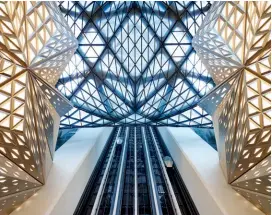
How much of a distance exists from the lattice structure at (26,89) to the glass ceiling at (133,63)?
998 centimetres

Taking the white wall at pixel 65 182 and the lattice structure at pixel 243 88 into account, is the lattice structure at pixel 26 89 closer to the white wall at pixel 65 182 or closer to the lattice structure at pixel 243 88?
the white wall at pixel 65 182

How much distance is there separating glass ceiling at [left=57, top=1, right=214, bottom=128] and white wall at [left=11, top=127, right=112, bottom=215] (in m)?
7.35

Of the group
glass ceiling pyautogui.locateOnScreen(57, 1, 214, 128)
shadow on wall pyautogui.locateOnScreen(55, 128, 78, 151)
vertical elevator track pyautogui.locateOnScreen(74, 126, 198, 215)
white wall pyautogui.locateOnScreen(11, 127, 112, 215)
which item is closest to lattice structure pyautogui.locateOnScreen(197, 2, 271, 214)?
vertical elevator track pyautogui.locateOnScreen(74, 126, 198, 215)

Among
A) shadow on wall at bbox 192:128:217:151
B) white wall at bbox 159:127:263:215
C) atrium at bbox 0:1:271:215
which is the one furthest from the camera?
shadow on wall at bbox 192:128:217:151

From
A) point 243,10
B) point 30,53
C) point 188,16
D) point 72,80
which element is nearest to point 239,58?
point 243,10

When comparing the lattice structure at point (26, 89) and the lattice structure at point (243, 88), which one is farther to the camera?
the lattice structure at point (26, 89)

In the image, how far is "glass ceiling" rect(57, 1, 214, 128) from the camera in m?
30.4

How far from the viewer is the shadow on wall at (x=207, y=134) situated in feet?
109

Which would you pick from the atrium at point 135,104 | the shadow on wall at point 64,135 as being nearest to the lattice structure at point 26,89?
the atrium at point 135,104

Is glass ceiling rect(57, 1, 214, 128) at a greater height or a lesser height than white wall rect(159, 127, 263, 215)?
greater

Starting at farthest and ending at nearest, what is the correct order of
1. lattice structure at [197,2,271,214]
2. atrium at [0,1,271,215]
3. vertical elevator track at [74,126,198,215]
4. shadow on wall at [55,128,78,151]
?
shadow on wall at [55,128,78,151] < vertical elevator track at [74,126,198,215] < atrium at [0,1,271,215] < lattice structure at [197,2,271,214]

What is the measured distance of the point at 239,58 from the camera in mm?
15172

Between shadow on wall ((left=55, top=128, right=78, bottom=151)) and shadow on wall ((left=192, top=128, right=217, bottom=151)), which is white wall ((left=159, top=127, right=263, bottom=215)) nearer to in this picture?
shadow on wall ((left=192, top=128, right=217, bottom=151))

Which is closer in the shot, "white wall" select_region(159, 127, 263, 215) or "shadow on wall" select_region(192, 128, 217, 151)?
"white wall" select_region(159, 127, 263, 215)
